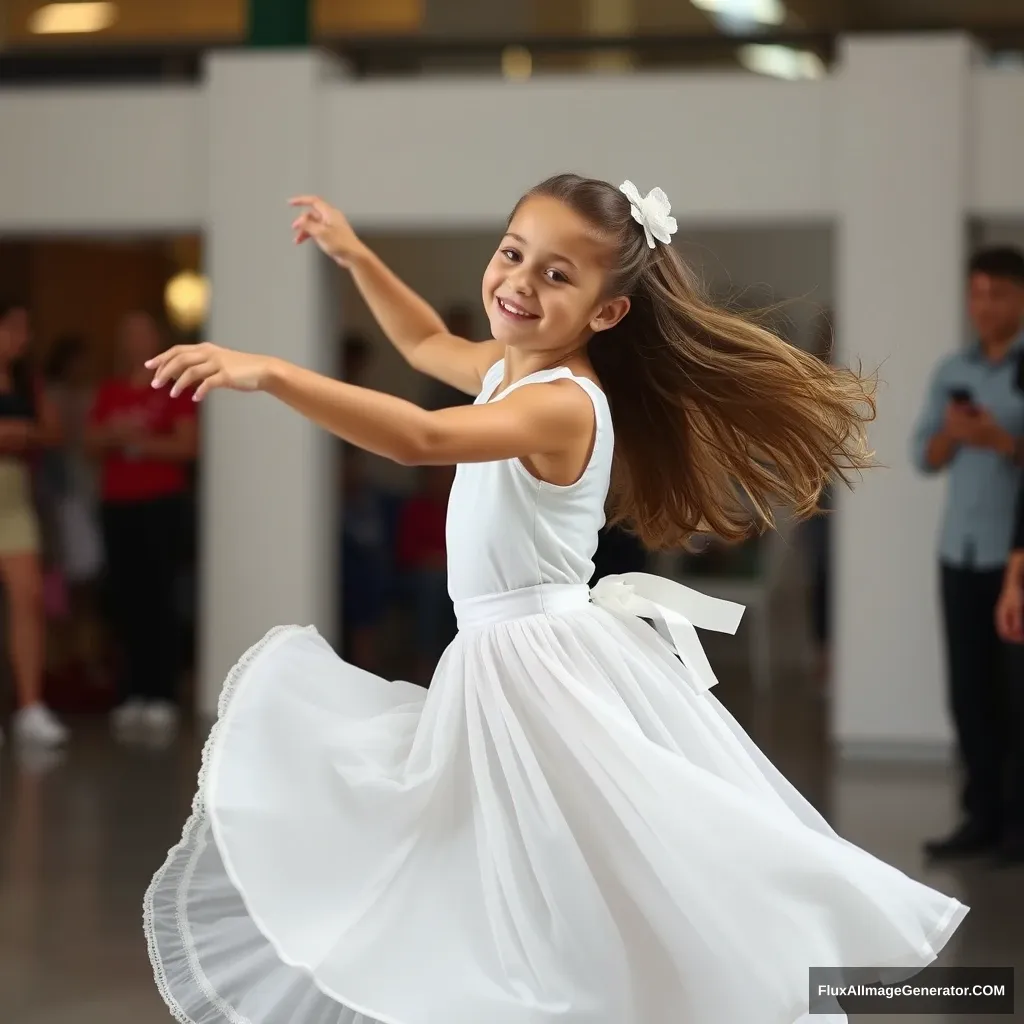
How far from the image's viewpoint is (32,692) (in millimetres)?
6246

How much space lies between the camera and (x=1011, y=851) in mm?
4461

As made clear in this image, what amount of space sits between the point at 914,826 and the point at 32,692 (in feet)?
10.7

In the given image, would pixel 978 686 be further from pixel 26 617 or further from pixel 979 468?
pixel 26 617

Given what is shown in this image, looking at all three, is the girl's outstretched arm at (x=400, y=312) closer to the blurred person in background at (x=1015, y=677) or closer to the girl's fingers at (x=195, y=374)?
the girl's fingers at (x=195, y=374)

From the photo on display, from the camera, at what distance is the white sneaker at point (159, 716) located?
6492 mm

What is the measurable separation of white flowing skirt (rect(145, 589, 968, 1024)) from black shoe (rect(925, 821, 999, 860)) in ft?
6.95

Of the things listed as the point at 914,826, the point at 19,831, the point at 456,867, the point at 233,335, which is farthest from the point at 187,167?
the point at 456,867

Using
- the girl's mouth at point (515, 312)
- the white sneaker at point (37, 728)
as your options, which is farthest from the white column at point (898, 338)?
the girl's mouth at point (515, 312)

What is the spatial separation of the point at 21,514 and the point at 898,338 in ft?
10.7

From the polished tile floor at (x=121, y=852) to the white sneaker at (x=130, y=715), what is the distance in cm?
8

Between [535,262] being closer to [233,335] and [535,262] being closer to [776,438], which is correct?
[776,438]

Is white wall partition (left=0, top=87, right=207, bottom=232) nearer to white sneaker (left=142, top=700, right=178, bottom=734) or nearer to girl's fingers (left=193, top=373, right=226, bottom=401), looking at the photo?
white sneaker (left=142, top=700, right=178, bottom=734)

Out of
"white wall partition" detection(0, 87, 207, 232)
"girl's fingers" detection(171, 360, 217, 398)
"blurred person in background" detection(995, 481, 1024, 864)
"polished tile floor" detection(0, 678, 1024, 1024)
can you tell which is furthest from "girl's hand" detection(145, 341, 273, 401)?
"white wall partition" detection(0, 87, 207, 232)

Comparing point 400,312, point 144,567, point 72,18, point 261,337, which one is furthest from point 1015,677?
point 72,18
